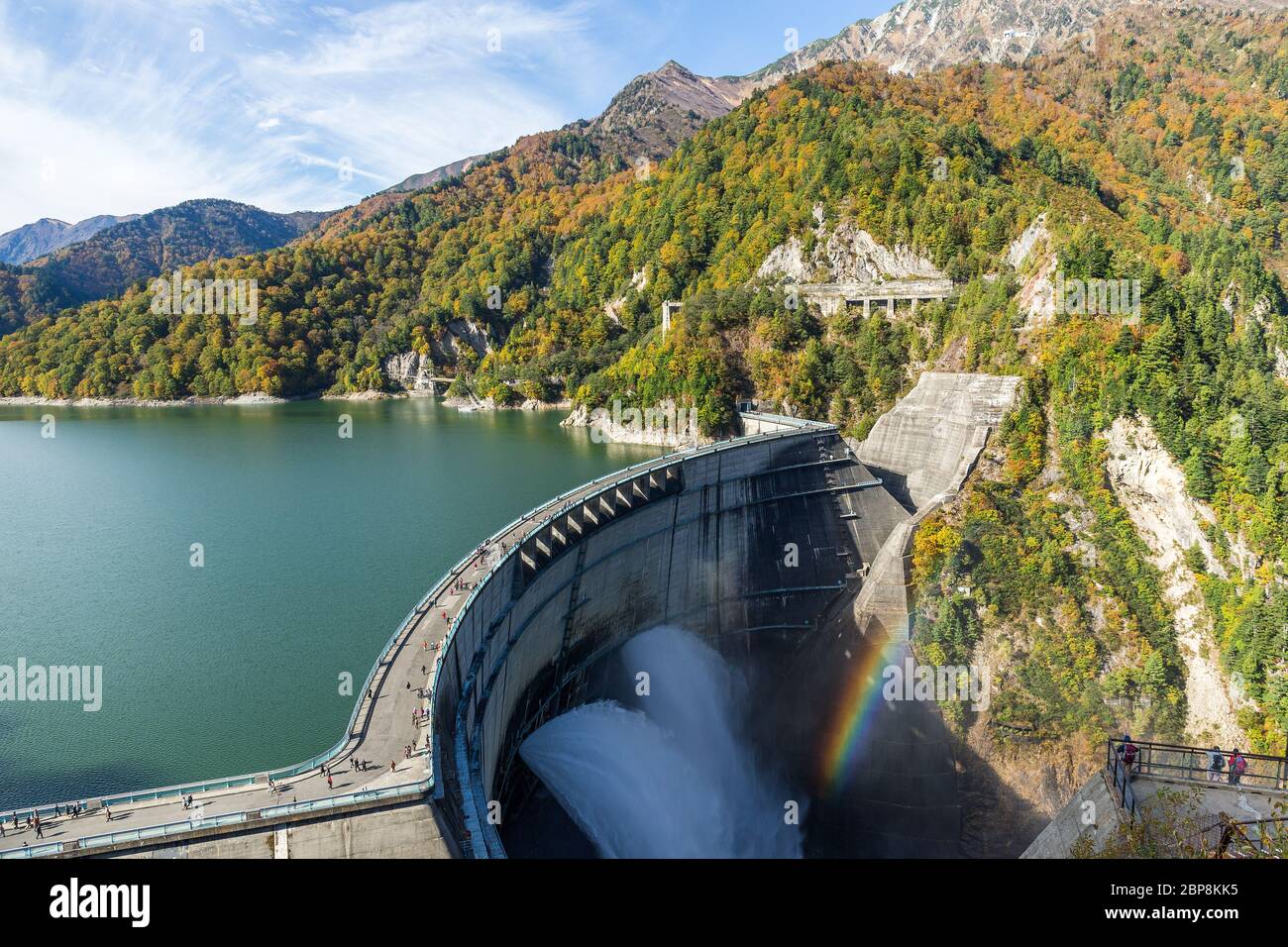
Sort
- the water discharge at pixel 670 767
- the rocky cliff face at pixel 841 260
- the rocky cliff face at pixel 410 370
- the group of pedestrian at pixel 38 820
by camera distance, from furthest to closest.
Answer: the rocky cliff face at pixel 410 370, the rocky cliff face at pixel 841 260, the water discharge at pixel 670 767, the group of pedestrian at pixel 38 820

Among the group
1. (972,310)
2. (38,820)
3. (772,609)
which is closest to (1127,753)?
(38,820)

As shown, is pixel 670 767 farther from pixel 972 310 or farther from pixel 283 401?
pixel 283 401

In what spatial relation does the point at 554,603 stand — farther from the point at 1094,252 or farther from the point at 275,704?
the point at 1094,252

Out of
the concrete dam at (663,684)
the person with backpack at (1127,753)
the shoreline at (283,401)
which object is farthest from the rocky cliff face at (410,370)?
the person with backpack at (1127,753)

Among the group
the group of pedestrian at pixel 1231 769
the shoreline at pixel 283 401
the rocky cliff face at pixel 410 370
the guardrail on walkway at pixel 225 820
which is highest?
the rocky cliff face at pixel 410 370

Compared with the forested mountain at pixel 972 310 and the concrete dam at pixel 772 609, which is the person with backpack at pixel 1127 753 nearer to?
the concrete dam at pixel 772 609

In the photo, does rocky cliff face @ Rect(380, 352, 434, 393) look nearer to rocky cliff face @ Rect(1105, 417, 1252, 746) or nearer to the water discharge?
the water discharge
